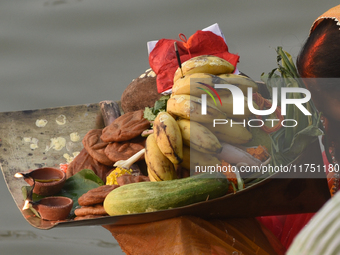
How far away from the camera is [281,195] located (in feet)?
3.15

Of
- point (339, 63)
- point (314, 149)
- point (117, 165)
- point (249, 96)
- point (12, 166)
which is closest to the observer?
point (339, 63)

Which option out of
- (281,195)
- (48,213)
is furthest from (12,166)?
(281,195)

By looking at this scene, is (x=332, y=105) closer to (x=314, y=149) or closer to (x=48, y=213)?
(x=314, y=149)

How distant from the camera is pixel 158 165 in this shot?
1.00m

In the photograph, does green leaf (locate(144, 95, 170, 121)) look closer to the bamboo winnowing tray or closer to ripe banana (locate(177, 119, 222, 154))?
ripe banana (locate(177, 119, 222, 154))

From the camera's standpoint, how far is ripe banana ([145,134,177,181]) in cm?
100

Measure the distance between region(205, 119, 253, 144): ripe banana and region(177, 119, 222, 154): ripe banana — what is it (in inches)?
1.4

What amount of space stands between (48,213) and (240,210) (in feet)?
1.65

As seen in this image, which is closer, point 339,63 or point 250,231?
point 339,63

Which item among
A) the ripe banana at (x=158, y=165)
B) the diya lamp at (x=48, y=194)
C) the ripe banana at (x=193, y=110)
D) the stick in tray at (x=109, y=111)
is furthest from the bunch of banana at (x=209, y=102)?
the stick in tray at (x=109, y=111)

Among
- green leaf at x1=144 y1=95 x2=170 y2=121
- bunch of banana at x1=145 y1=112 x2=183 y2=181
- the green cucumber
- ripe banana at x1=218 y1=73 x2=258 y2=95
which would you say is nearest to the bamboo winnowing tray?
the green cucumber

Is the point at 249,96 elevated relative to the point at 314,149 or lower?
elevated

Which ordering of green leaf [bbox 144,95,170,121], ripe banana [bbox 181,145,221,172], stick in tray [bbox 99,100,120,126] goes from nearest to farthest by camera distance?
1. ripe banana [bbox 181,145,221,172]
2. green leaf [bbox 144,95,170,121]
3. stick in tray [bbox 99,100,120,126]

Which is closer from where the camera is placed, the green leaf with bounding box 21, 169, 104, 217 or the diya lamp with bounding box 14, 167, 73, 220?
the diya lamp with bounding box 14, 167, 73, 220
